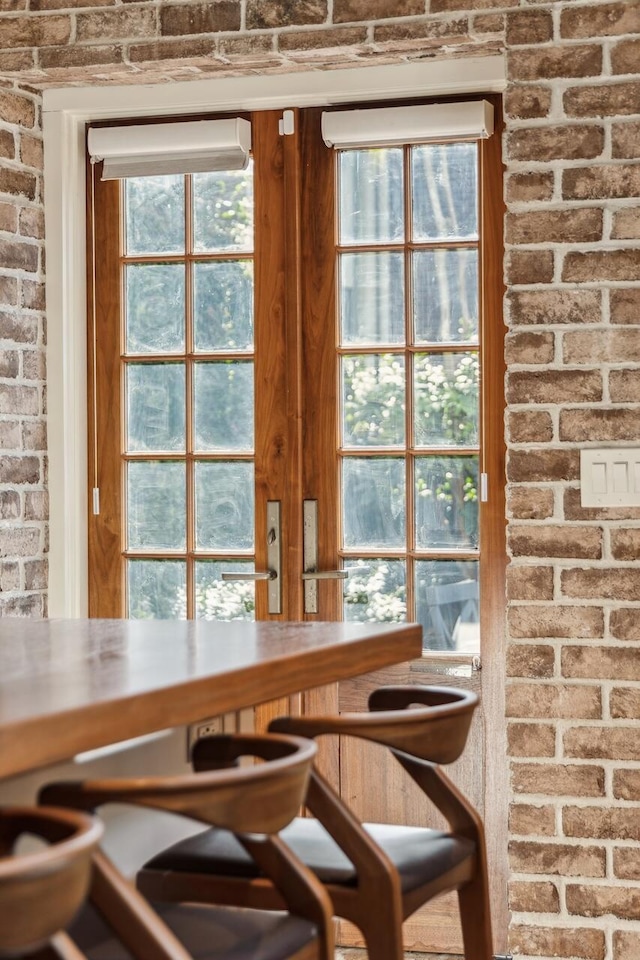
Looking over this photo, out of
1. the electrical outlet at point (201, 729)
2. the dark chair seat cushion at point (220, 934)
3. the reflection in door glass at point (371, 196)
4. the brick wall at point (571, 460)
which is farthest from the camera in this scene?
the reflection in door glass at point (371, 196)

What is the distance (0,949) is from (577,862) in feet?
7.27

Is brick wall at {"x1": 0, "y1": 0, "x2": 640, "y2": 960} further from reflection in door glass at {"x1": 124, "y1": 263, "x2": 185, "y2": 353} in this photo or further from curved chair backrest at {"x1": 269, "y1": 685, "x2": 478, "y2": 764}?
curved chair backrest at {"x1": 269, "y1": 685, "x2": 478, "y2": 764}

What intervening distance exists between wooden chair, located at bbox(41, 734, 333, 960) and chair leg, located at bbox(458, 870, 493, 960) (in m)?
0.37

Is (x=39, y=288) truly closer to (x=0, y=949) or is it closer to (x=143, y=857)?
(x=143, y=857)

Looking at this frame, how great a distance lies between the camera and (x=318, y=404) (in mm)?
3531

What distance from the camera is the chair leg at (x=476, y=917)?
6.03ft

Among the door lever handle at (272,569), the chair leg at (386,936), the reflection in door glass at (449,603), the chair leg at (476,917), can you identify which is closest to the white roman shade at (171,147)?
the door lever handle at (272,569)

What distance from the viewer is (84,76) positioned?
3465 mm

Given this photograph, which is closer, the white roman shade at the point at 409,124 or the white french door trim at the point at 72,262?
the white roman shade at the point at 409,124

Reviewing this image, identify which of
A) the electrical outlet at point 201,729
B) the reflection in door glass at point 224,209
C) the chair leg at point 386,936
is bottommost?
the chair leg at point 386,936

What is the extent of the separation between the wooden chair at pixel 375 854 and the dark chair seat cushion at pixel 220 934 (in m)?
0.07

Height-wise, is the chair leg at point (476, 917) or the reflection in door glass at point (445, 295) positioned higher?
the reflection in door glass at point (445, 295)

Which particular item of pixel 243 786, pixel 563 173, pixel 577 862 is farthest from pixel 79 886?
pixel 563 173

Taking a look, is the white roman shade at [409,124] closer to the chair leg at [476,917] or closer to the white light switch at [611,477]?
the white light switch at [611,477]
